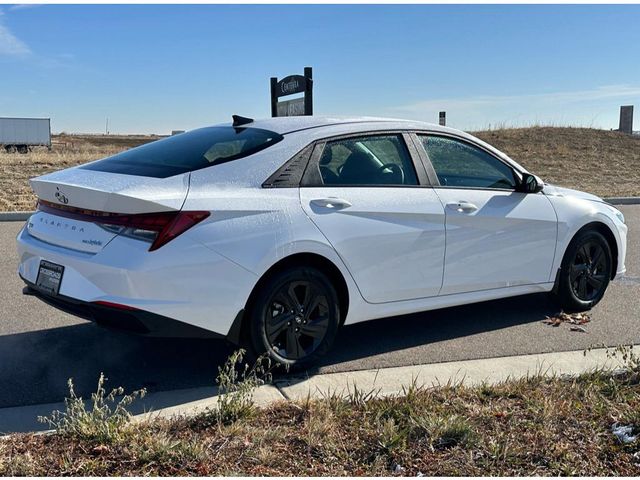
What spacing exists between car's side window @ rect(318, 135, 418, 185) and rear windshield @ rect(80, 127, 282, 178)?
15.8 inches

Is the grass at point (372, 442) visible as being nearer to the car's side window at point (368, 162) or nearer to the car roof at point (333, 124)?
the car's side window at point (368, 162)

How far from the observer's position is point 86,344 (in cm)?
484

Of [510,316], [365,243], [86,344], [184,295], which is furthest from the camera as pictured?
[510,316]

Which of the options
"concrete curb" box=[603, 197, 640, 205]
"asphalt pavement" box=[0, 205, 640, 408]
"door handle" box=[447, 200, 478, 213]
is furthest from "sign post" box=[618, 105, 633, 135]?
"door handle" box=[447, 200, 478, 213]

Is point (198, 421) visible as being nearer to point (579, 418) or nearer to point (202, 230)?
point (202, 230)

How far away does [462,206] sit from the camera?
4910 millimetres

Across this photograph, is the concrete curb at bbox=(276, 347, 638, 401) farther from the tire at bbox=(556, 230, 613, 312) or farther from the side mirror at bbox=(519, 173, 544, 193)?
the side mirror at bbox=(519, 173, 544, 193)

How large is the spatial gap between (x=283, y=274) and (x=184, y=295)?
64 centimetres

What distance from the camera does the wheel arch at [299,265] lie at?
3977 millimetres

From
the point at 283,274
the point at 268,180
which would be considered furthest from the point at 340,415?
the point at 268,180

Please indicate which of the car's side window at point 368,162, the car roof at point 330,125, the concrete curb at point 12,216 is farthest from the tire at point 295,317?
the concrete curb at point 12,216

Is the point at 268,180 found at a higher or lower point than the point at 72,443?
higher

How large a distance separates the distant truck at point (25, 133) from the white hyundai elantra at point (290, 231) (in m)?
56.5

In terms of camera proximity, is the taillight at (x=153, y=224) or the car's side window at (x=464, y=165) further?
the car's side window at (x=464, y=165)
